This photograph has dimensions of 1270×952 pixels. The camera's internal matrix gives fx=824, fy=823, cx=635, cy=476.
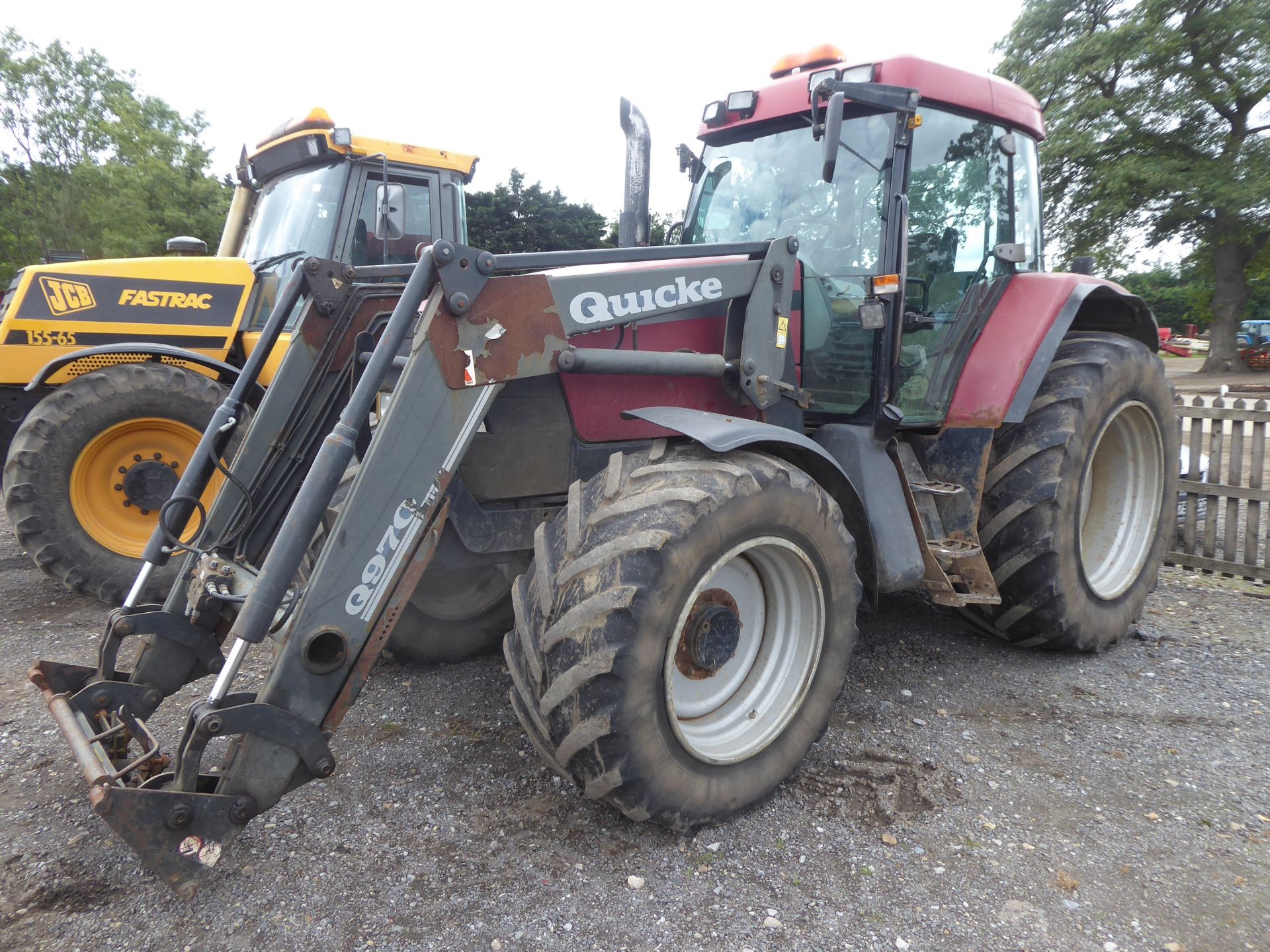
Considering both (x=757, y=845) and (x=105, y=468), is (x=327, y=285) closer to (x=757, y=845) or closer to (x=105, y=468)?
(x=757, y=845)

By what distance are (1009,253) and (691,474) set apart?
7.70 feet

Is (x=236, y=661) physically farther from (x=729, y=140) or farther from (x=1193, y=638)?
(x=1193, y=638)

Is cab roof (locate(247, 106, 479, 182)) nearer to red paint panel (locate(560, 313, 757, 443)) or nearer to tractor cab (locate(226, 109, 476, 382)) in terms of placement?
tractor cab (locate(226, 109, 476, 382))

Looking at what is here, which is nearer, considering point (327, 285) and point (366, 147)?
point (327, 285)

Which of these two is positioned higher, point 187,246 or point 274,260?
point 187,246

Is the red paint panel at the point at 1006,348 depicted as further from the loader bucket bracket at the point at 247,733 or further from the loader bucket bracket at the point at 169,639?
the loader bucket bracket at the point at 169,639

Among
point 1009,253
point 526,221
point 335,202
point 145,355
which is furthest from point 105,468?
point 526,221

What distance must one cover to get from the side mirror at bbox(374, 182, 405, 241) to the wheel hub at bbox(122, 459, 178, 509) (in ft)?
6.29

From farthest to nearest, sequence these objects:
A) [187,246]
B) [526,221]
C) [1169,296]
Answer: [1169,296] → [526,221] → [187,246]

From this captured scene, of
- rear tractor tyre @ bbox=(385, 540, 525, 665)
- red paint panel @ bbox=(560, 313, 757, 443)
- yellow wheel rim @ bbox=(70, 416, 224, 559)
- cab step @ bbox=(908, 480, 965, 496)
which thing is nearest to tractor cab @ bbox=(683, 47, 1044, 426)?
cab step @ bbox=(908, 480, 965, 496)

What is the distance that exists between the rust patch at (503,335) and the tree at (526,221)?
16.1m

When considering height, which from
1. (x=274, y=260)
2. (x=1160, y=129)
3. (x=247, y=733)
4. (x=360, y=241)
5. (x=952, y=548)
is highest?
(x=1160, y=129)

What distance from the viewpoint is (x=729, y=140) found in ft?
12.7

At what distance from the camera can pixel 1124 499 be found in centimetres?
431
